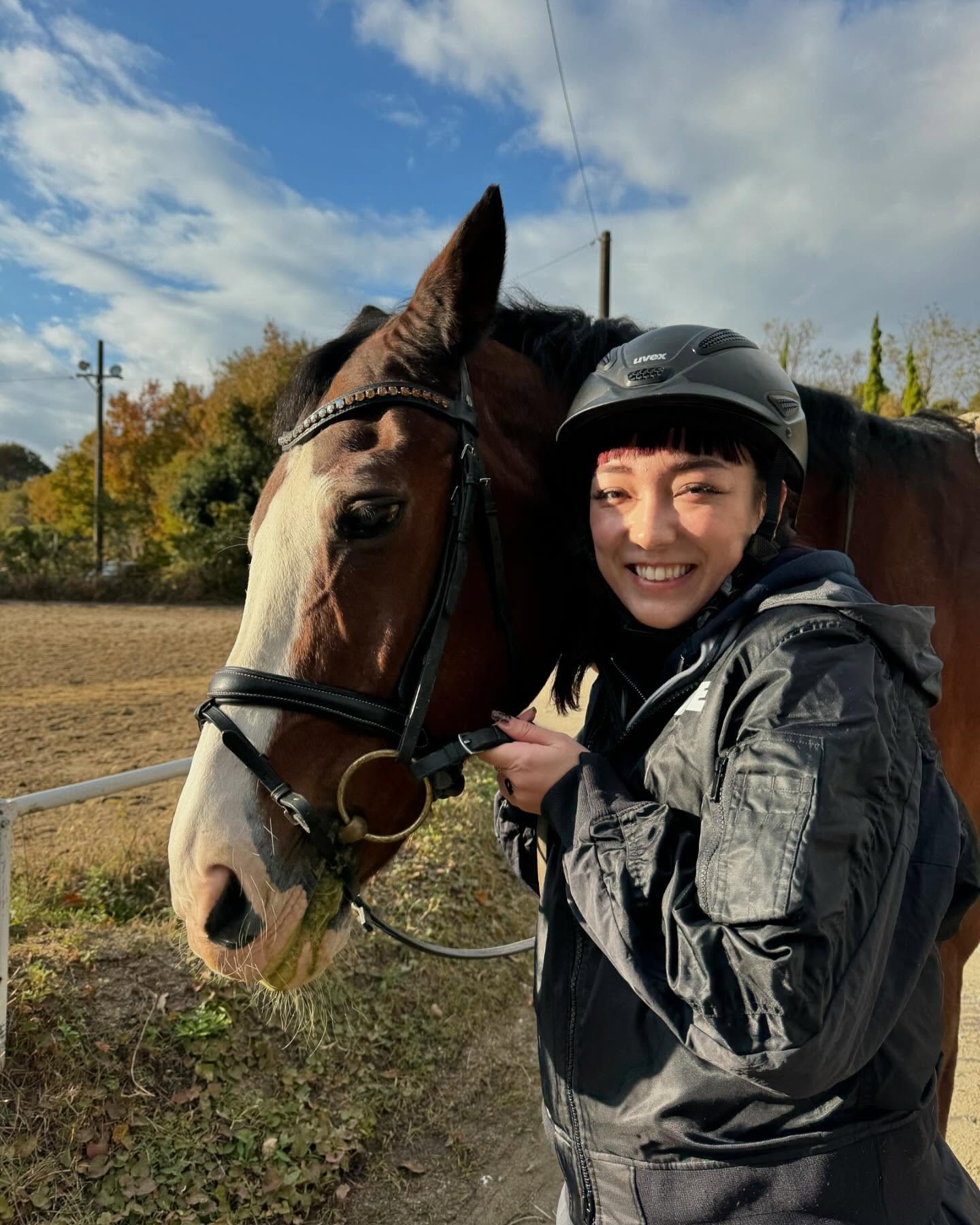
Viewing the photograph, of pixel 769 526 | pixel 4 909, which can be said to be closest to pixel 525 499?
pixel 769 526

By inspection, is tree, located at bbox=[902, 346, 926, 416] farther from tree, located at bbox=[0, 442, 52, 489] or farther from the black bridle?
tree, located at bbox=[0, 442, 52, 489]

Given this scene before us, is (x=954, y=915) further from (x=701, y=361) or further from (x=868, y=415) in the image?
(x=868, y=415)

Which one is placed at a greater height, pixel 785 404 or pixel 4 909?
pixel 785 404

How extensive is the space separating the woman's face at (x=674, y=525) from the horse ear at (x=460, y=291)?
2.02 feet

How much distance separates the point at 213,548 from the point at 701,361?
28252mm

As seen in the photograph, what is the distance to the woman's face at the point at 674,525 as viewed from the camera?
4.62 ft

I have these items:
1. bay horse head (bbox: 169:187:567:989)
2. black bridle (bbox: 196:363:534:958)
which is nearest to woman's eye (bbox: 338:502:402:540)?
bay horse head (bbox: 169:187:567:989)

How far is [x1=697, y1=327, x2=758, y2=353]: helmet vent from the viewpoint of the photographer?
1.60 meters

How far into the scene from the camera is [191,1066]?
2.79 meters

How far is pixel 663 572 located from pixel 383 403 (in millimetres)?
758

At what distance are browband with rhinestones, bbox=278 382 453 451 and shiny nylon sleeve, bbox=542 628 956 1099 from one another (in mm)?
1002

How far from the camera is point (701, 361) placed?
1549mm

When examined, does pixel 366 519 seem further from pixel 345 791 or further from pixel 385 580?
pixel 345 791

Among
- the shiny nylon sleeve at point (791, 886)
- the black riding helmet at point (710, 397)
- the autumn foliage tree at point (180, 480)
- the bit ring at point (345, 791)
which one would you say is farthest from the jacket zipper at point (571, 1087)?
the autumn foliage tree at point (180, 480)
